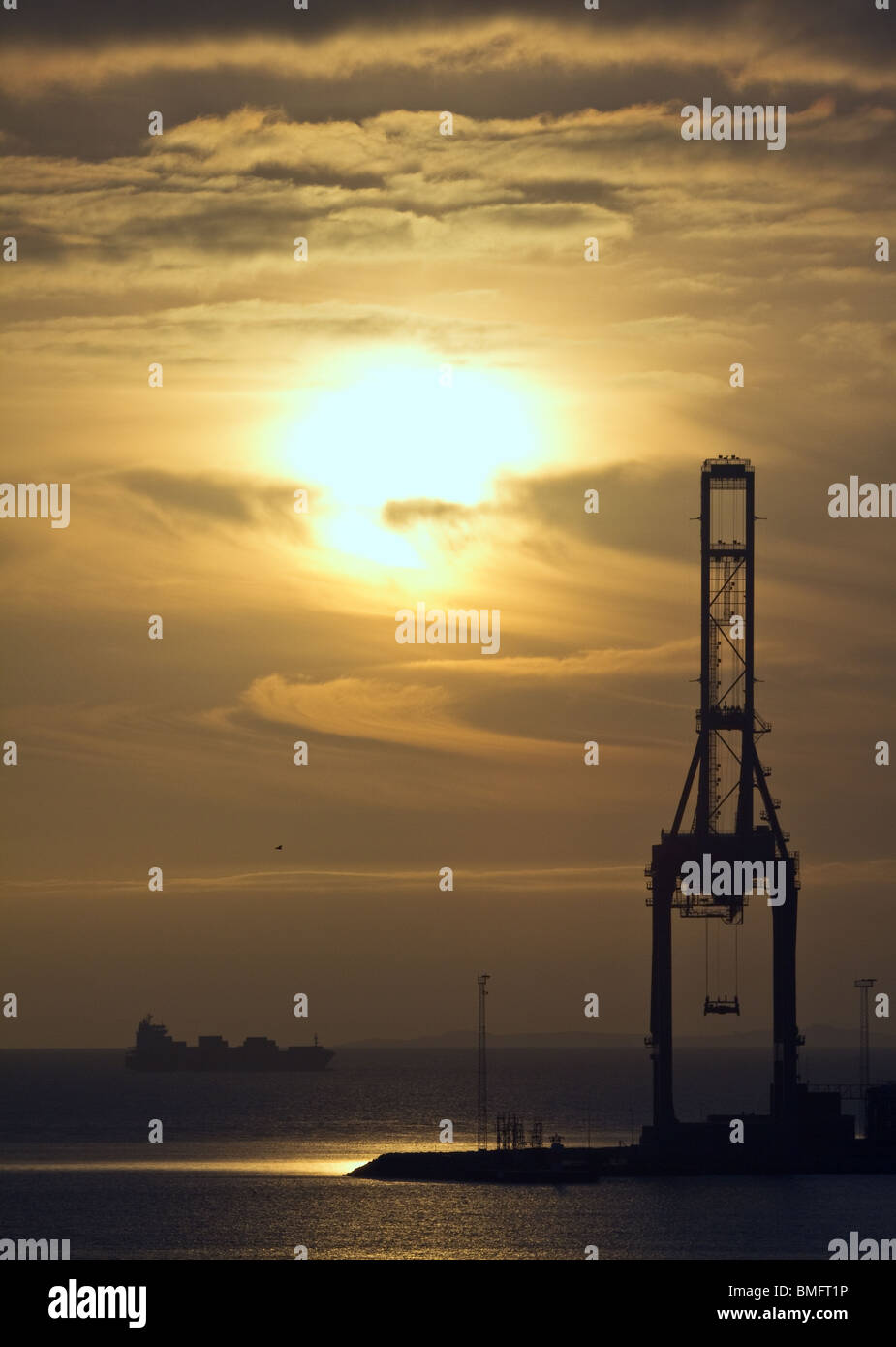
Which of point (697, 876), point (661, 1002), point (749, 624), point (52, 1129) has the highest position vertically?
point (749, 624)

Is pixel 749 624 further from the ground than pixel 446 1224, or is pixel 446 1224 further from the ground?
pixel 749 624

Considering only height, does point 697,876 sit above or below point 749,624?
below

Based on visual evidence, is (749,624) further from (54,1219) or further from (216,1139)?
(216,1139)

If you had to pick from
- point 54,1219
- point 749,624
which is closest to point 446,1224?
point 54,1219
